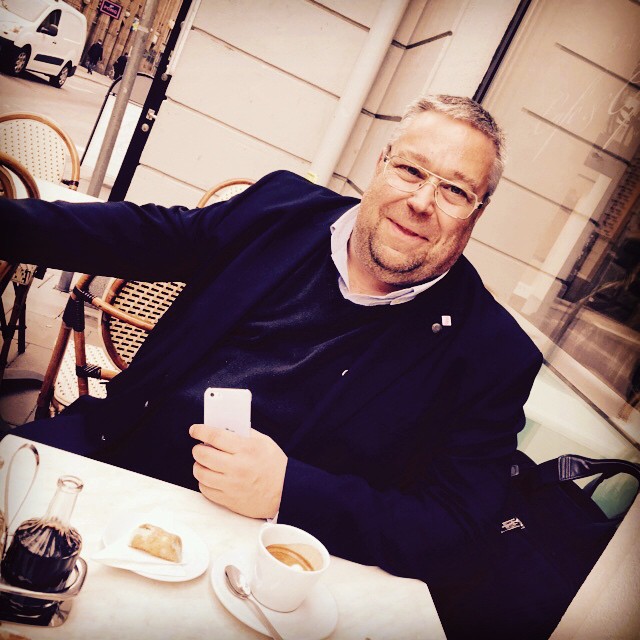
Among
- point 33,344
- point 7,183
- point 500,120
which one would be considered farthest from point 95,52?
point 7,183

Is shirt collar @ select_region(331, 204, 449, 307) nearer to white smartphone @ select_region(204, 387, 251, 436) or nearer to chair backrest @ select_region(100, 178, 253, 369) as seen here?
white smartphone @ select_region(204, 387, 251, 436)

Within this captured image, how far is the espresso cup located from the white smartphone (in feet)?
0.65

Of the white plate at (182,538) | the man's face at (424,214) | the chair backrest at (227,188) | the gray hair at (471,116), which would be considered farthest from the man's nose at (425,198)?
the chair backrest at (227,188)

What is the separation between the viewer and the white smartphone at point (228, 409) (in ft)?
2.79

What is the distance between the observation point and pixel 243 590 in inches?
28.5

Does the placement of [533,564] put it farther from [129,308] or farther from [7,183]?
[7,183]

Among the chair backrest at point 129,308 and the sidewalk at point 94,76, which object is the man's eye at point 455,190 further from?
the sidewalk at point 94,76

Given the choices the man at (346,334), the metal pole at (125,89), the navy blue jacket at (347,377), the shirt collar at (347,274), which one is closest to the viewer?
the navy blue jacket at (347,377)

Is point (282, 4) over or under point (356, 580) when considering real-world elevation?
over

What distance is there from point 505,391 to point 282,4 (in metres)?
3.11

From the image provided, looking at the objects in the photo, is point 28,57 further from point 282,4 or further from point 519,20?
point 519,20

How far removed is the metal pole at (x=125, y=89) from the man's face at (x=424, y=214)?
2764 millimetres

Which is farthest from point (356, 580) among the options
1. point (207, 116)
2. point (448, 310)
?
point (207, 116)

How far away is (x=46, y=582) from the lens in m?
0.58
